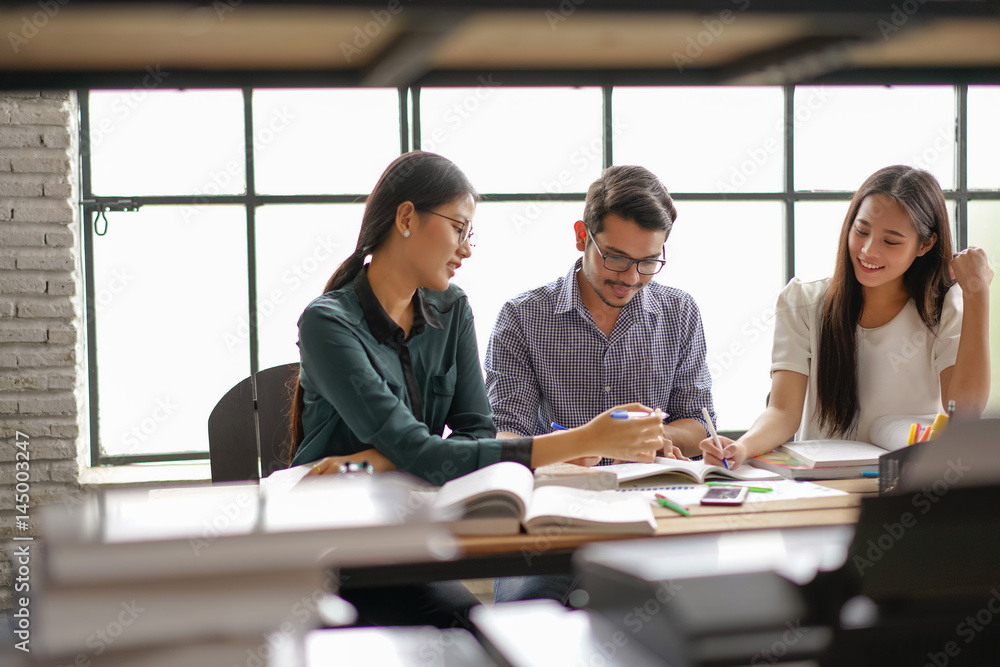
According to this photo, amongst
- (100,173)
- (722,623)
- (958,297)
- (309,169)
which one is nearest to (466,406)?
(958,297)

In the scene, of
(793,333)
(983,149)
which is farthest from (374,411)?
(983,149)

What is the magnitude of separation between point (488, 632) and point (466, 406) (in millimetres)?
1309

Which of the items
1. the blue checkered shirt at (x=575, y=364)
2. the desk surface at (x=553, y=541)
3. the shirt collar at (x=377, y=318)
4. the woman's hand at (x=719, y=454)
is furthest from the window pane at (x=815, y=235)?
the desk surface at (x=553, y=541)

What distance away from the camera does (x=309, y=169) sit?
3436mm

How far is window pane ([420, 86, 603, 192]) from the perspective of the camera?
354 cm

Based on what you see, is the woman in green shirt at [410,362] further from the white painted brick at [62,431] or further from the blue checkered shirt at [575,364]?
the white painted brick at [62,431]

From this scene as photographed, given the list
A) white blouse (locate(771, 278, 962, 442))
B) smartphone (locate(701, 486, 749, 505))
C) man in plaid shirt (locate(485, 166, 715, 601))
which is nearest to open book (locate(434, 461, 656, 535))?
smartphone (locate(701, 486, 749, 505))

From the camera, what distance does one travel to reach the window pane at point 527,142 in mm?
3537

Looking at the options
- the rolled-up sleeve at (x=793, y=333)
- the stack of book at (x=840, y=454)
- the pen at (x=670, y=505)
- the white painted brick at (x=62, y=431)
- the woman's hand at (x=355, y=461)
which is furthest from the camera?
the white painted brick at (x=62, y=431)

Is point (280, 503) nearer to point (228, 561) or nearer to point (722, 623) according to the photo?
point (228, 561)

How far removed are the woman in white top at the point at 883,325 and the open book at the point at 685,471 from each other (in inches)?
8.1

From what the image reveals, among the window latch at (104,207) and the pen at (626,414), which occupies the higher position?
the window latch at (104,207)

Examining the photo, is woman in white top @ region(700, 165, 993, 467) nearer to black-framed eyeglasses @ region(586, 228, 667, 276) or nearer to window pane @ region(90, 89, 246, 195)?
black-framed eyeglasses @ region(586, 228, 667, 276)

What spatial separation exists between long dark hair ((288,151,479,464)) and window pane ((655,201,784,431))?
2.17 metres
